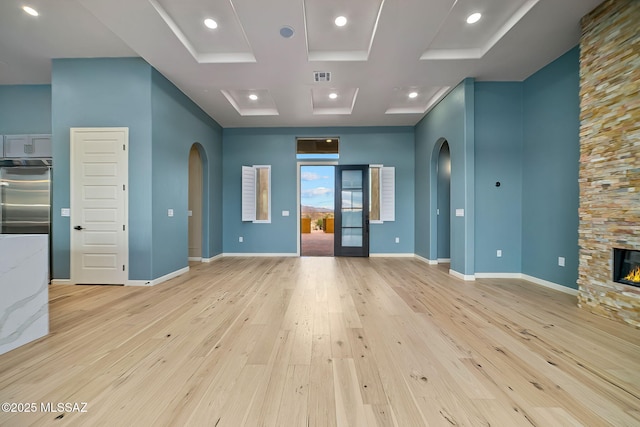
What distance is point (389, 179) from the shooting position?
633cm

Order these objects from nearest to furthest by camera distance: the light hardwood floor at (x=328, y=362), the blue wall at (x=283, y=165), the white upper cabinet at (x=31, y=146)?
the light hardwood floor at (x=328, y=362) < the white upper cabinet at (x=31, y=146) < the blue wall at (x=283, y=165)

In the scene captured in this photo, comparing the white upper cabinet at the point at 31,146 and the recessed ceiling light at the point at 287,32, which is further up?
the recessed ceiling light at the point at 287,32

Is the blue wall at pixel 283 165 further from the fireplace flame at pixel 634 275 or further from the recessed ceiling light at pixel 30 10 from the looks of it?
the fireplace flame at pixel 634 275

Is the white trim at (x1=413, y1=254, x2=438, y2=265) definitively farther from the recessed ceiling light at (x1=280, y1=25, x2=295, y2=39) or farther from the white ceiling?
the recessed ceiling light at (x1=280, y1=25, x2=295, y2=39)

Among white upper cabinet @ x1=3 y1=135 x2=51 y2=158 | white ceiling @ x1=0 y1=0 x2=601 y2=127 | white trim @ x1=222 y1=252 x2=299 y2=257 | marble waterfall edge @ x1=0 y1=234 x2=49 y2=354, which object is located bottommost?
white trim @ x1=222 y1=252 x2=299 y2=257

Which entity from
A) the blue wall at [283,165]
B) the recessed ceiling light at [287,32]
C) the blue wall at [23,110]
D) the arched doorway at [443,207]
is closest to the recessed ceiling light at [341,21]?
the recessed ceiling light at [287,32]

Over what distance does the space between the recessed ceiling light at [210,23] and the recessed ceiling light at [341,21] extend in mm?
1462

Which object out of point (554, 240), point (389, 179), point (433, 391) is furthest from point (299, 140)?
point (433, 391)

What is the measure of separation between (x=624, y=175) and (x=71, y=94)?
22.9 ft

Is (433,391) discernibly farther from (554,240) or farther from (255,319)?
(554,240)

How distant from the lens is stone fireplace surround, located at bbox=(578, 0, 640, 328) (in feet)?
7.79

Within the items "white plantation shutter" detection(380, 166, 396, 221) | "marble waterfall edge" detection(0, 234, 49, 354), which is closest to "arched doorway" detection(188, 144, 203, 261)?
"marble waterfall edge" detection(0, 234, 49, 354)

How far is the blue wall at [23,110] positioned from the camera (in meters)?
4.62

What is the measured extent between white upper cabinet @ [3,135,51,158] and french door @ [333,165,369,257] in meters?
5.69
